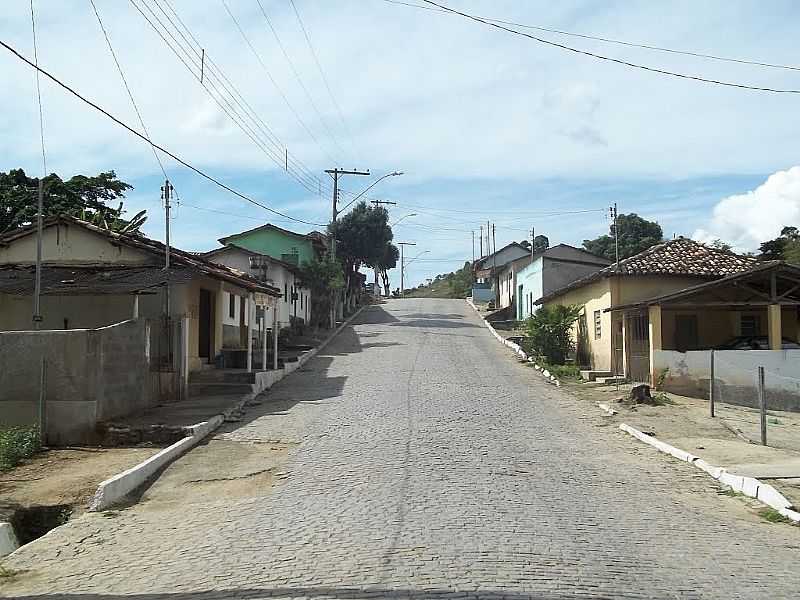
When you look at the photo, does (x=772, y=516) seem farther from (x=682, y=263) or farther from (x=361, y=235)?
(x=361, y=235)

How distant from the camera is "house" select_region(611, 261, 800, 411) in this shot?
1933cm

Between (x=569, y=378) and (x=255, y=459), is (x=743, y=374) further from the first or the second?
(x=255, y=459)

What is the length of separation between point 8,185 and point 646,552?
31647 millimetres

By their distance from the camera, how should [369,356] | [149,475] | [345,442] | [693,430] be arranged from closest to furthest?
[149,475] → [345,442] → [693,430] → [369,356]

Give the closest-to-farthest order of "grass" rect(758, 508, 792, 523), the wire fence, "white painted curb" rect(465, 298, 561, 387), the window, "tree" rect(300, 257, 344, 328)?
"grass" rect(758, 508, 792, 523), the wire fence, "white painted curb" rect(465, 298, 561, 387), the window, "tree" rect(300, 257, 344, 328)

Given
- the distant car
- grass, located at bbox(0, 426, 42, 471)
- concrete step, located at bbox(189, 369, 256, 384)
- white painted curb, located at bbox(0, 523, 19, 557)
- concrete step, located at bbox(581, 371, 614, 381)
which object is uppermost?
the distant car

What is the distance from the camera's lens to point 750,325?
1062 inches

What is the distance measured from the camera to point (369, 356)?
31.9 metres

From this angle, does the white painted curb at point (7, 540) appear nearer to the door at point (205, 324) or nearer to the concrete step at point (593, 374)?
the door at point (205, 324)

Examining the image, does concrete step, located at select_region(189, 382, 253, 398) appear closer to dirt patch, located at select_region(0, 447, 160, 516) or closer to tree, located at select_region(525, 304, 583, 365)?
dirt patch, located at select_region(0, 447, 160, 516)

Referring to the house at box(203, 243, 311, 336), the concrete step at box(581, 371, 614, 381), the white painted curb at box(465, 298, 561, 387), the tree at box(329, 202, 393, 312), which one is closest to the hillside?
the tree at box(329, 202, 393, 312)

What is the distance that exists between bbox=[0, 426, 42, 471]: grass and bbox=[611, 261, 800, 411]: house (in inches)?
533

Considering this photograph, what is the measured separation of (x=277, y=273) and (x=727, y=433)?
26506 millimetres

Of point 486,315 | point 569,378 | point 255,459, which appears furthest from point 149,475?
point 486,315
